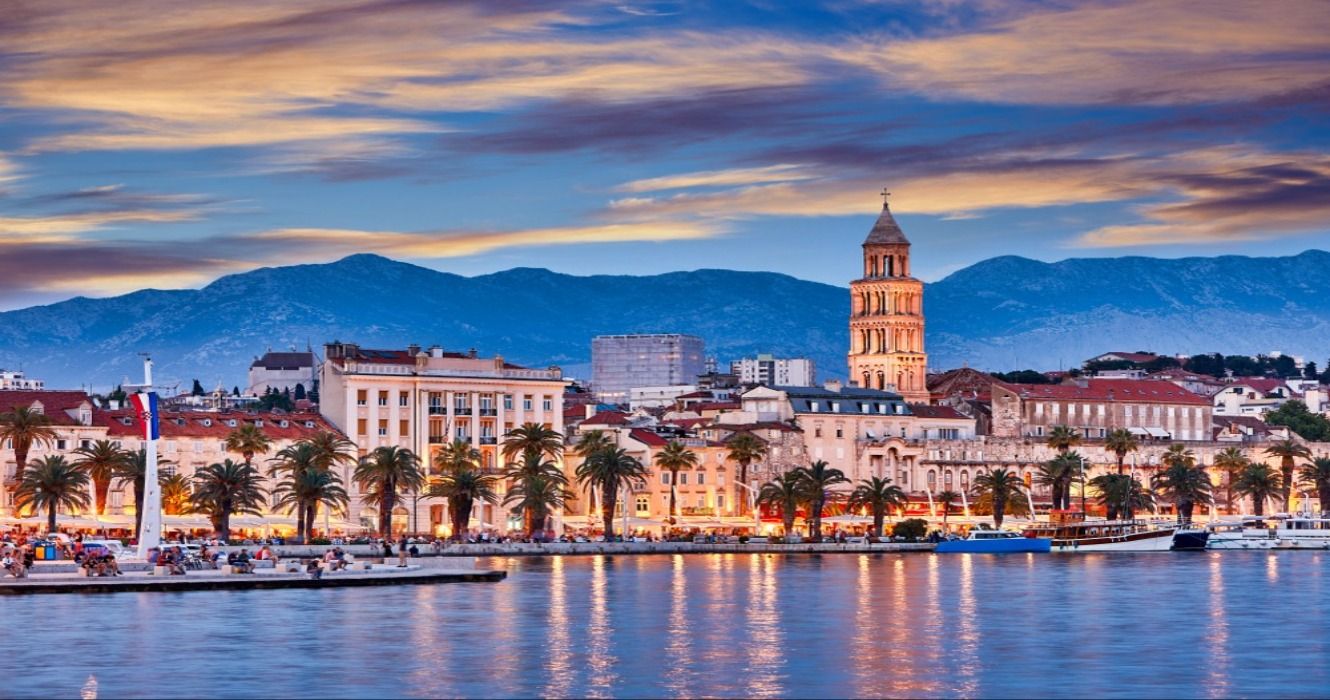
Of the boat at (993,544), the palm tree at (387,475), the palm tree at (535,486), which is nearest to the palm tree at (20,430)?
the palm tree at (387,475)

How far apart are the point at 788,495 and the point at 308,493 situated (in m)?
39.8

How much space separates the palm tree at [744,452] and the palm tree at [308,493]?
39.4 metres

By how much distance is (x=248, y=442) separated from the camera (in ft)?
553

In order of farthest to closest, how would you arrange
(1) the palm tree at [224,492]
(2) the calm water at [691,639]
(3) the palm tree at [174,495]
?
(3) the palm tree at [174,495], (1) the palm tree at [224,492], (2) the calm water at [691,639]

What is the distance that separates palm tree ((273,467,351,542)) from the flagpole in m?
36.2

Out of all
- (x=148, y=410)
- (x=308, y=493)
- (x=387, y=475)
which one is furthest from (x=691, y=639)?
(x=387, y=475)

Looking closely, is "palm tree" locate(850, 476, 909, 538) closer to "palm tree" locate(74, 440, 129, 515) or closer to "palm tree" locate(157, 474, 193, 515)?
"palm tree" locate(157, 474, 193, 515)

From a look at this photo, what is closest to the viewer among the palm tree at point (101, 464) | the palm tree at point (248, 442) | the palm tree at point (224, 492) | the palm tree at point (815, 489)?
the palm tree at point (224, 492)

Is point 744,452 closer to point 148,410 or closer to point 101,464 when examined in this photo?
point 101,464

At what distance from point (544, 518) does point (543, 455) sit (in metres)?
12.9

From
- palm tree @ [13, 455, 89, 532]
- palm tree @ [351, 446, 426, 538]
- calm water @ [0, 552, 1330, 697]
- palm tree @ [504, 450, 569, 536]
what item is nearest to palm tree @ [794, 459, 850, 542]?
palm tree @ [504, 450, 569, 536]

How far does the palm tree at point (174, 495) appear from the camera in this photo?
538 feet

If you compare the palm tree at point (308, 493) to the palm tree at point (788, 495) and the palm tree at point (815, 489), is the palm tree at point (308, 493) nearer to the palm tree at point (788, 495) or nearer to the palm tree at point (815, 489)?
the palm tree at point (788, 495)

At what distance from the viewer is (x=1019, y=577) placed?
137 metres
